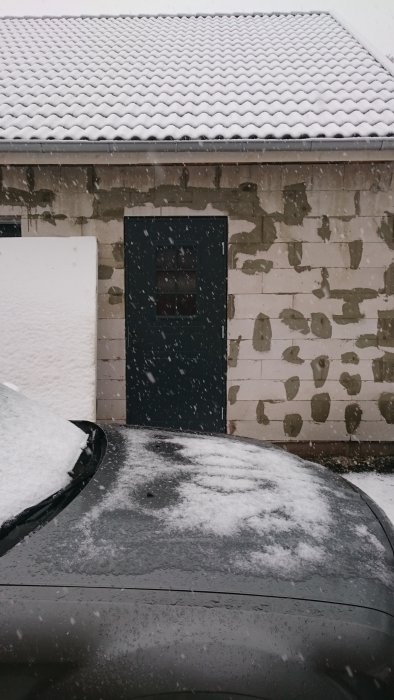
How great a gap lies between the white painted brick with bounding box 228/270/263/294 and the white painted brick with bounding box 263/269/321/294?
0.06 m

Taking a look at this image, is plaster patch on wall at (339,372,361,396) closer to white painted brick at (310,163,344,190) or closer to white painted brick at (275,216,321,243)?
white painted brick at (275,216,321,243)

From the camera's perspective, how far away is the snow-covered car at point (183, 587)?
144 centimetres

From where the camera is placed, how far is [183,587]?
159cm

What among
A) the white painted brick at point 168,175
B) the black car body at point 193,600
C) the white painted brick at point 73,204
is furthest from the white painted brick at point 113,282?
the black car body at point 193,600

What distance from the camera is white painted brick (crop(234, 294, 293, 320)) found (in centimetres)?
574

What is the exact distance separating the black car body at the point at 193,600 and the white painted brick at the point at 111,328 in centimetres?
380

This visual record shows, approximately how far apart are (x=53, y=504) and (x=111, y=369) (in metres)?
3.91

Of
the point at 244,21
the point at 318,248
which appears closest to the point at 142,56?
the point at 244,21

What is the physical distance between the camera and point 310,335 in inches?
227

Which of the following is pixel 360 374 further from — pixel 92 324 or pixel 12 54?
pixel 12 54

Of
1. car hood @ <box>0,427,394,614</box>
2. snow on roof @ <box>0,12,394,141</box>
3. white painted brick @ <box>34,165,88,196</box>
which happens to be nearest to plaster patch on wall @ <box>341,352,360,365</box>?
snow on roof @ <box>0,12,394,141</box>

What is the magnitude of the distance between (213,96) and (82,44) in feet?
10.1

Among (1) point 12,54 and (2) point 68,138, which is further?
(1) point 12,54

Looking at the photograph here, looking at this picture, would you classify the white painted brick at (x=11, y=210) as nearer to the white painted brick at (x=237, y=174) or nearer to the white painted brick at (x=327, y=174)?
the white painted brick at (x=237, y=174)
